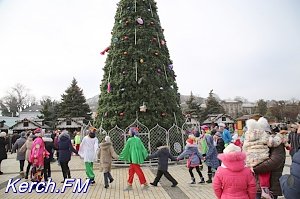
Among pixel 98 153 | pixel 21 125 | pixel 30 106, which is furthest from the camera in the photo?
pixel 30 106

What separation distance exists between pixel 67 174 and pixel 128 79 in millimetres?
5851

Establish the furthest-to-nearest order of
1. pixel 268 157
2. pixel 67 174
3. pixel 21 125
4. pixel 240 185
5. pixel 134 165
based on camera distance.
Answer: pixel 21 125 < pixel 67 174 < pixel 134 165 < pixel 268 157 < pixel 240 185

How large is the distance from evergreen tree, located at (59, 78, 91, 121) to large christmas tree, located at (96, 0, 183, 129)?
103 feet

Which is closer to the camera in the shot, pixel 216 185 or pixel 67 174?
pixel 216 185

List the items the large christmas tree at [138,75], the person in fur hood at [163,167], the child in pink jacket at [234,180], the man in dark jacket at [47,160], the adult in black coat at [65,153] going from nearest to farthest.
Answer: the child in pink jacket at [234,180] → the person in fur hood at [163,167] → the adult in black coat at [65,153] → the man in dark jacket at [47,160] → the large christmas tree at [138,75]

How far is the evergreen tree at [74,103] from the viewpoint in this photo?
46.1 metres

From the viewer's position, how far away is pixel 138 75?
1501 centimetres

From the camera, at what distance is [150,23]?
16.0 meters

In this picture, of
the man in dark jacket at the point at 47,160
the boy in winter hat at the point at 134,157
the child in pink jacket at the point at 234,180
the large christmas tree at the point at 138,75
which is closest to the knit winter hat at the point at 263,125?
the child in pink jacket at the point at 234,180

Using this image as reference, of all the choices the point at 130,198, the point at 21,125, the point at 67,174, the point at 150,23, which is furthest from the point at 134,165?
the point at 21,125

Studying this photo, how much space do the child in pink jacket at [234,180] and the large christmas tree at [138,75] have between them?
10336 mm

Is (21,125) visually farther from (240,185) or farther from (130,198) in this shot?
(240,185)

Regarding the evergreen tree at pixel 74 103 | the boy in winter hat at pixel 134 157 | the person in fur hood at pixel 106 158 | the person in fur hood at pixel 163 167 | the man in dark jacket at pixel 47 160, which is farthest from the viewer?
the evergreen tree at pixel 74 103
